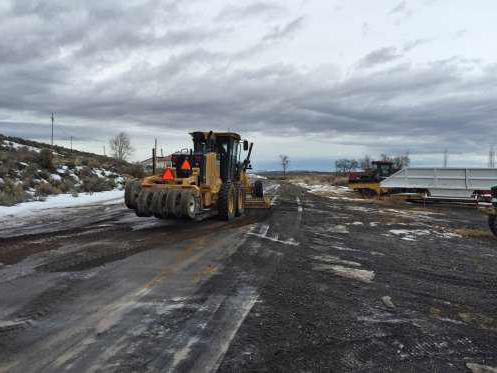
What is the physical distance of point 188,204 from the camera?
38.2 ft

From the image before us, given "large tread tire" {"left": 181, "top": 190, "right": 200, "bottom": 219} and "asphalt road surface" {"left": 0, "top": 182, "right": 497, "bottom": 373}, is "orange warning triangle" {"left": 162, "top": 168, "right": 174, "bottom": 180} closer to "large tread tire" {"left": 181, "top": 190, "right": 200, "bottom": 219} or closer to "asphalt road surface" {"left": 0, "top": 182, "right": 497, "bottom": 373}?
"large tread tire" {"left": 181, "top": 190, "right": 200, "bottom": 219}

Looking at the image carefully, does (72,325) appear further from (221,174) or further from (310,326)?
(221,174)

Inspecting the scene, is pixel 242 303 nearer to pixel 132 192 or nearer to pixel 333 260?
pixel 333 260

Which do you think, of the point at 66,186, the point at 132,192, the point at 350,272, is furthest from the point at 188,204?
the point at 66,186

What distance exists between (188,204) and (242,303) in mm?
6243

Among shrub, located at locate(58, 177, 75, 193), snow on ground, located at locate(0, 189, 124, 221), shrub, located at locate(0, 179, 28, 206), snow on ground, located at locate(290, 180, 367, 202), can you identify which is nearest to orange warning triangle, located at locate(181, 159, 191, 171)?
snow on ground, located at locate(0, 189, 124, 221)

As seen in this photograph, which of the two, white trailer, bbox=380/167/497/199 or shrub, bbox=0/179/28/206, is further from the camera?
white trailer, bbox=380/167/497/199

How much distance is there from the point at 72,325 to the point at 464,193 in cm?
2249

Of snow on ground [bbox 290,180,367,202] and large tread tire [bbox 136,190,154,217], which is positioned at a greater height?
large tread tire [bbox 136,190,154,217]

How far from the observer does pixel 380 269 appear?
7812 mm

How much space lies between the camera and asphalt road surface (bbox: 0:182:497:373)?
13.4 feet

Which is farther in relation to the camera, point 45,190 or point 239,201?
point 45,190

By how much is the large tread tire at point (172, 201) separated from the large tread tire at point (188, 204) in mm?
157

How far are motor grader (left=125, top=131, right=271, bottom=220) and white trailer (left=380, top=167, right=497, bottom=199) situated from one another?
1078 cm
